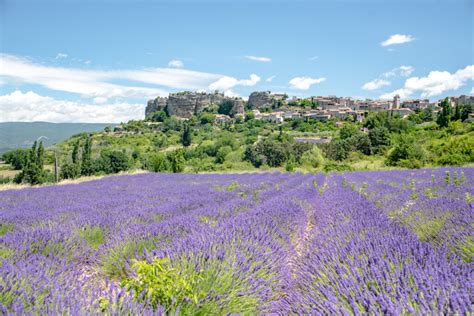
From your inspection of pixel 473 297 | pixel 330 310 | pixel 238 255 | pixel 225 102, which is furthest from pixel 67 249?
pixel 225 102

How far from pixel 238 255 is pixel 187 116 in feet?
386

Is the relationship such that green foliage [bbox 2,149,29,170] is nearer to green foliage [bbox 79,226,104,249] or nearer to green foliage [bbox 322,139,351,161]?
green foliage [bbox 322,139,351,161]

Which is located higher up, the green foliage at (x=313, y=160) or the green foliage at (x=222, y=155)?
the green foliage at (x=313, y=160)

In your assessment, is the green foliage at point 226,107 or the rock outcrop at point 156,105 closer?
the green foliage at point 226,107

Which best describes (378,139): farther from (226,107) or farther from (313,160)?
(226,107)

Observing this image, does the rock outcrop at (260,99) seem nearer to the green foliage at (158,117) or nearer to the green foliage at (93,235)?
the green foliage at (158,117)

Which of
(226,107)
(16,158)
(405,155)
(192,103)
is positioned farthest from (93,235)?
(192,103)

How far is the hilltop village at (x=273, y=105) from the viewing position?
101250 millimetres

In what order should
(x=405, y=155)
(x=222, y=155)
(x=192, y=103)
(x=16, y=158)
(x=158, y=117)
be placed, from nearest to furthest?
(x=405, y=155) < (x=222, y=155) < (x=16, y=158) < (x=158, y=117) < (x=192, y=103)

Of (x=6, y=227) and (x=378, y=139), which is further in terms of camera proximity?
(x=378, y=139)

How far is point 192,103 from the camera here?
120m

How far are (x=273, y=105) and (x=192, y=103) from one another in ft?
98.5

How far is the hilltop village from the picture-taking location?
101250 millimetres

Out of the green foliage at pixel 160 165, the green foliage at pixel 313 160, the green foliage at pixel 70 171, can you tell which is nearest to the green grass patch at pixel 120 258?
the green foliage at pixel 160 165
